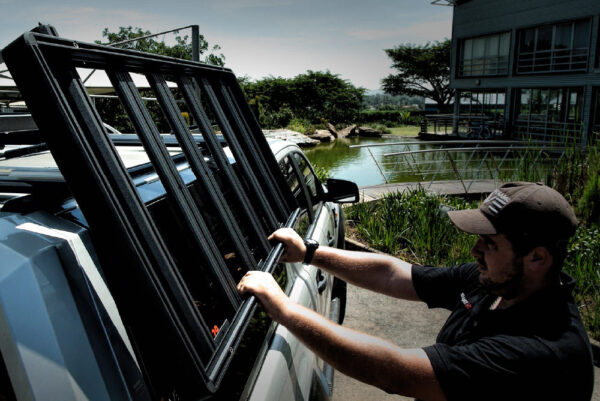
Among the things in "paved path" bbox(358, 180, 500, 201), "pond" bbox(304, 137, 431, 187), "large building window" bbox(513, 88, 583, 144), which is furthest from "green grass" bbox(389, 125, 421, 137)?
"paved path" bbox(358, 180, 500, 201)

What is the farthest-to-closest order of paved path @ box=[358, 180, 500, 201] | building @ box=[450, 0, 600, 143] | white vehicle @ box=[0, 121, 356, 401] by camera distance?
building @ box=[450, 0, 600, 143], paved path @ box=[358, 180, 500, 201], white vehicle @ box=[0, 121, 356, 401]

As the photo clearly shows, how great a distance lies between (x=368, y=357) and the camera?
1.66 meters

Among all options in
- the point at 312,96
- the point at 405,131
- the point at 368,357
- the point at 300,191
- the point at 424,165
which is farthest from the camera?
the point at 312,96

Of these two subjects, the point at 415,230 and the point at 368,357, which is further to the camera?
the point at 415,230

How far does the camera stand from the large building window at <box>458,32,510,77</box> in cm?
2764

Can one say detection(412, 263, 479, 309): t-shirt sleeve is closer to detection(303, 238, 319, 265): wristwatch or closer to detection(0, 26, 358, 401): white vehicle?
detection(303, 238, 319, 265): wristwatch

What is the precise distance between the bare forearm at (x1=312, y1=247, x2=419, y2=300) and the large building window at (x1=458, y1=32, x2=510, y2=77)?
2853 centimetres

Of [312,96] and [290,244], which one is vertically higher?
[290,244]

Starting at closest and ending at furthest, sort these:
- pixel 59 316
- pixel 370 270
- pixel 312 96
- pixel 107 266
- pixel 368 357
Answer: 1. pixel 59 316
2. pixel 107 266
3. pixel 368 357
4. pixel 370 270
5. pixel 312 96

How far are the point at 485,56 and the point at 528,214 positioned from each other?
31.0 m

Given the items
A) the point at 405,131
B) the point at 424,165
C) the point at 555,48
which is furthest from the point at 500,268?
the point at 405,131

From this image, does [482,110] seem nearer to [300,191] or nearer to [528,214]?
[300,191]

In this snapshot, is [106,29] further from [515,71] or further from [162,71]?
[162,71]

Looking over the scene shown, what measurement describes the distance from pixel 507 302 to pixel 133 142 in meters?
2.35
